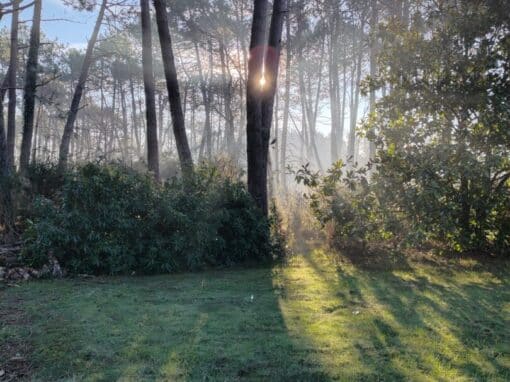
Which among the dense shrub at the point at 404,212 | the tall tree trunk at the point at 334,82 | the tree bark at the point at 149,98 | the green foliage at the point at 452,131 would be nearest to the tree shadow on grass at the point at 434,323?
the dense shrub at the point at 404,212

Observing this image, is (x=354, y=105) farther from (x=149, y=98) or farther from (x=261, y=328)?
(x=261, y=328)

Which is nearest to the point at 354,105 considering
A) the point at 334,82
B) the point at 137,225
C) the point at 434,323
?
the point at 334,82

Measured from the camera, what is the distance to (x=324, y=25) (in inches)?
680

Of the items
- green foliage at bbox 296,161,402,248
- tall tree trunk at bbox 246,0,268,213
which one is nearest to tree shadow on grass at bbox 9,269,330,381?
green foliage at bbox 296,161,402,248

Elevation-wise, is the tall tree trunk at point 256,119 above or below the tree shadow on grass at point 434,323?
above

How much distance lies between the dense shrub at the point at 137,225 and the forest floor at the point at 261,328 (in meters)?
0.40

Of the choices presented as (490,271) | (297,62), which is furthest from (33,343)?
(297,62)

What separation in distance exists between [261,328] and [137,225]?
260 centimetres

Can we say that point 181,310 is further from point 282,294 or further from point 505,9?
point 505,9

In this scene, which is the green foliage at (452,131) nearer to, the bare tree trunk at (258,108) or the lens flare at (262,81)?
the bare tree trunk at (258,108)

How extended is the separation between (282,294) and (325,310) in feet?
Answer: 2.15

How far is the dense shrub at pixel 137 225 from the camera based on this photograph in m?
4.97

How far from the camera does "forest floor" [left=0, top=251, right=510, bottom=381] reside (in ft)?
8.29

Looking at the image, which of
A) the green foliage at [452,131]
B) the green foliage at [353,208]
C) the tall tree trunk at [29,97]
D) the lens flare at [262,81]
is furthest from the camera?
the tall tree trunk at [29,97]
